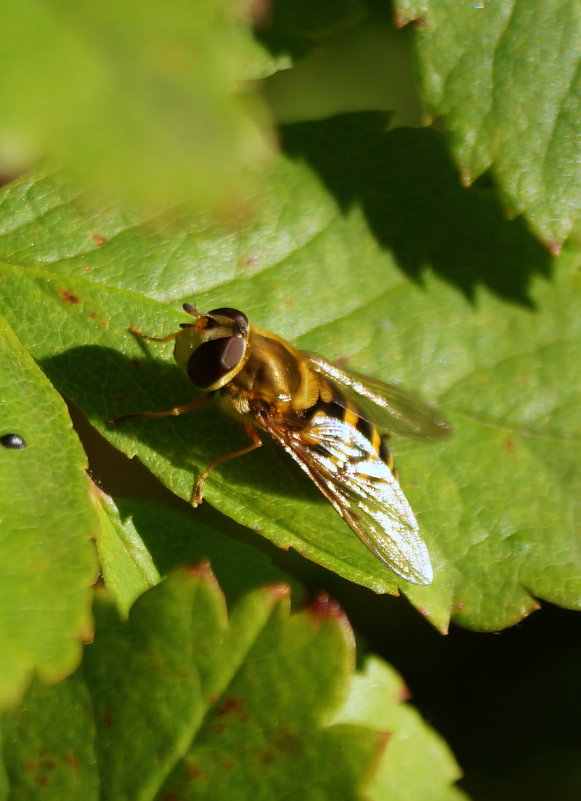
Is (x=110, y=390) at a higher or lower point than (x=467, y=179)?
lower

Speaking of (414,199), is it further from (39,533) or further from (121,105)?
(121,105)

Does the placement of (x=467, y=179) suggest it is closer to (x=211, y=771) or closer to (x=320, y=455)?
(x=320, y=455)

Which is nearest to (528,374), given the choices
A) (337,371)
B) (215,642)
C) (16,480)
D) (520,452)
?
(520,452)

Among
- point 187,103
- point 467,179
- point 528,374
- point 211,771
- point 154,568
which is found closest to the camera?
point 187,103

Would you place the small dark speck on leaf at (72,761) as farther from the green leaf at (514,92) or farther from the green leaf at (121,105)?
the green leaf at (514,92)

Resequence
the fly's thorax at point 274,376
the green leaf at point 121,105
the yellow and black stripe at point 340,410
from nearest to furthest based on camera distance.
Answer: the green leaf at point 121,105
the fly's thorax at point 274,376
the yellow and black stripe at point 340,410

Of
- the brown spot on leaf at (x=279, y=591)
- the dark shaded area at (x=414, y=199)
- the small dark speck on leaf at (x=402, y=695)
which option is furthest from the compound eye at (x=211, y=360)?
the small dark speck on leaf at (x=402, y=695)
